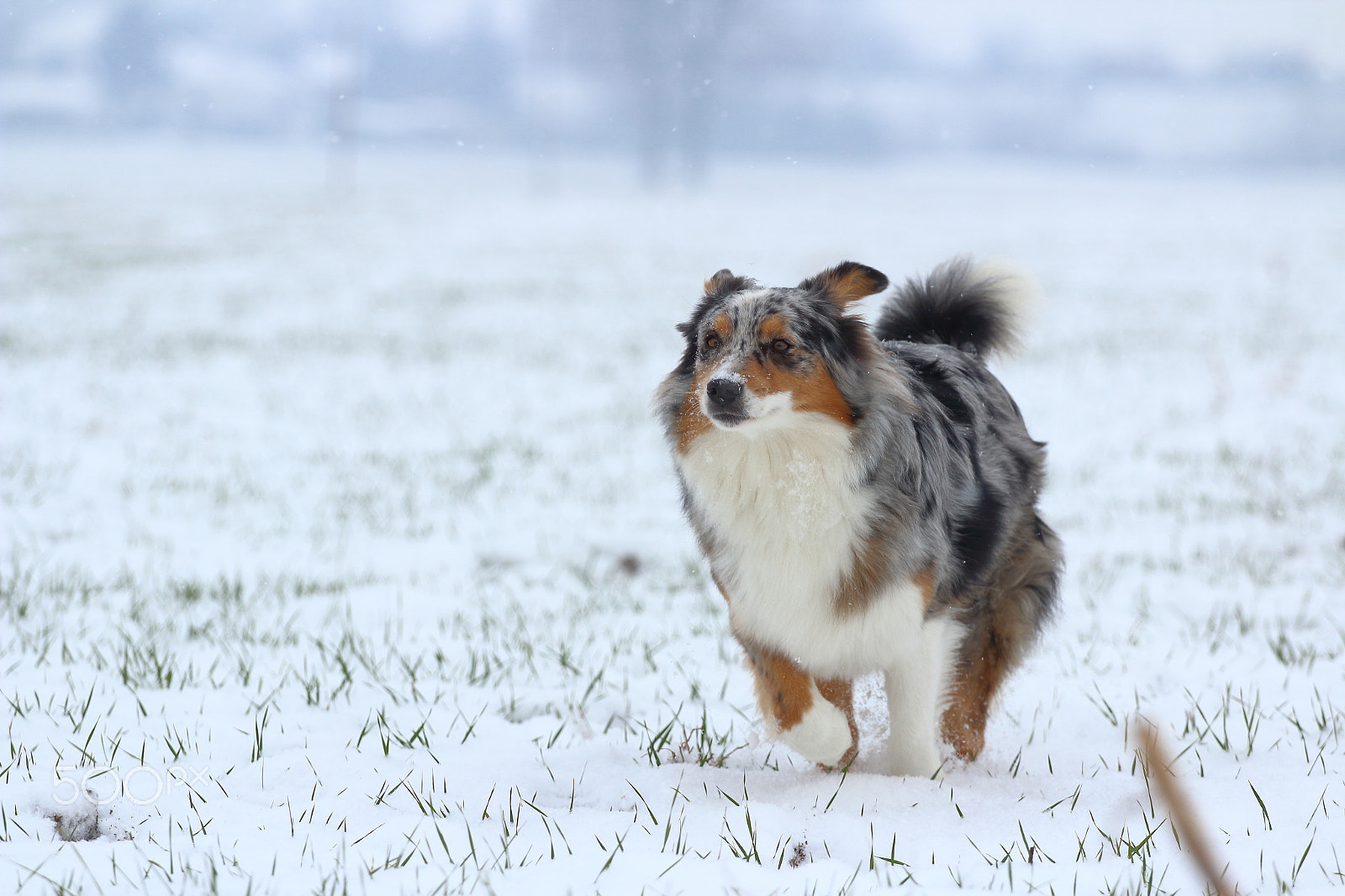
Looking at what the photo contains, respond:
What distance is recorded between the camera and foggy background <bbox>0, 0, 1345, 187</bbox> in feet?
157

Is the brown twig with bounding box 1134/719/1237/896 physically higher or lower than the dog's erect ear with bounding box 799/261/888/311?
lower

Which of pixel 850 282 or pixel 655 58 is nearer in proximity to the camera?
pixel 850 282

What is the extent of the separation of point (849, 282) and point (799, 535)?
0.81 m

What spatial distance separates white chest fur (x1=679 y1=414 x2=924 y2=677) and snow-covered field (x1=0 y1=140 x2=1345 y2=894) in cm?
44

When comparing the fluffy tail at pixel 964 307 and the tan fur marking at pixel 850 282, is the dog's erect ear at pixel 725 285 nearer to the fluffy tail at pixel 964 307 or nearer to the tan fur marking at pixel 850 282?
the tan fur marking at pixel 850 282

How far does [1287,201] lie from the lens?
43.4 meters

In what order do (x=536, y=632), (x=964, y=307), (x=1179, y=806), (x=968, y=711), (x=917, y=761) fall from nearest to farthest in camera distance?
1. (x=1179, y=806)
2. (x=917, y=761)
3. (x=968, y=711)
4. (x=964, y=307)
5. (x=536, y=632)

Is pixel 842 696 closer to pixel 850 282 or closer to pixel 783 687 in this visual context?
pixel 783 687

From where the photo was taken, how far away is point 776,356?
2.97m

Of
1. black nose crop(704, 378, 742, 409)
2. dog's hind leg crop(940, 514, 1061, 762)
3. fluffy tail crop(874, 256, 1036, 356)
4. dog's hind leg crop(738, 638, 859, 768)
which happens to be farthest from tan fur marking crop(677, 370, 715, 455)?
fluffy tail crop(874, 256, 1036, 356)

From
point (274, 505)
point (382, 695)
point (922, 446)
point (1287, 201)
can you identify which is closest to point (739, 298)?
point (922, 446)

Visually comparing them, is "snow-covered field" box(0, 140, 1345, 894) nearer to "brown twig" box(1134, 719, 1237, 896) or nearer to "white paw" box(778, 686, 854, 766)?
"white paw" box(778, 686, 854, 766)
